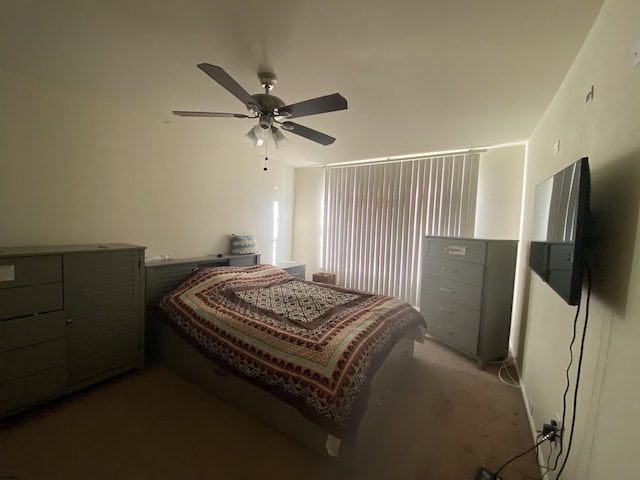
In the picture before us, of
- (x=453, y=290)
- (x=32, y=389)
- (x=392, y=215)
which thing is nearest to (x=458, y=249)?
(x=453, y=290)

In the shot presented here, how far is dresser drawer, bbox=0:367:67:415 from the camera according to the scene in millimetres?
1653

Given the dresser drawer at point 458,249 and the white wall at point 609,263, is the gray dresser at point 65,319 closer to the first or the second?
the white wall at point 609,263

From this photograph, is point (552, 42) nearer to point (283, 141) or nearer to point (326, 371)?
point (283, 141)

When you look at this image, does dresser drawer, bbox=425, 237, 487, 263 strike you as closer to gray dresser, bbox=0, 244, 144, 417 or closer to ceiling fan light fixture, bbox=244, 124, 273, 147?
ceiling fan light fixture, bbox=244, 124, 273, 147

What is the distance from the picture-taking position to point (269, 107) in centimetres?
175

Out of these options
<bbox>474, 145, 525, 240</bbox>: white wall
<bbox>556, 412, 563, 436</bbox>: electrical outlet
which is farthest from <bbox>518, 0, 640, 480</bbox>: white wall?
<bbox>474, 145, 525, 240</bbox>: white wall

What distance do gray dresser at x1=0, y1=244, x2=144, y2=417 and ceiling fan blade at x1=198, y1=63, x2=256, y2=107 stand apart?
5.44 feet

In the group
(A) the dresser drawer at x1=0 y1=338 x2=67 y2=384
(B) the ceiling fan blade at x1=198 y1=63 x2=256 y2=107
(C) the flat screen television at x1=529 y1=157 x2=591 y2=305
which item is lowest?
(A) the dresser drawer at x1=0 y1=338 x2=67 y2=384

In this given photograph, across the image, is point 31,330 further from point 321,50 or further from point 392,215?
point 392,215

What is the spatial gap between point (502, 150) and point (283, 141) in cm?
295

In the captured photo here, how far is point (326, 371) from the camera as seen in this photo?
1.49 metres

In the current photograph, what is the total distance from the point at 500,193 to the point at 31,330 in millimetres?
4823

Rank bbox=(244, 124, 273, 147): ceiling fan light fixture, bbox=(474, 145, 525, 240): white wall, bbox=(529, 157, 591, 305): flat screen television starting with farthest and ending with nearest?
1. bbox=(474, 145, 525, 240): white wall
2. bbox=(244, 124, 273, 147): ceiling fan light fixture
3. bbox=(529, 157, 591, 305): flat screen television

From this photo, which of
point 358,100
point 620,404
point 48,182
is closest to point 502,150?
point 358,100
